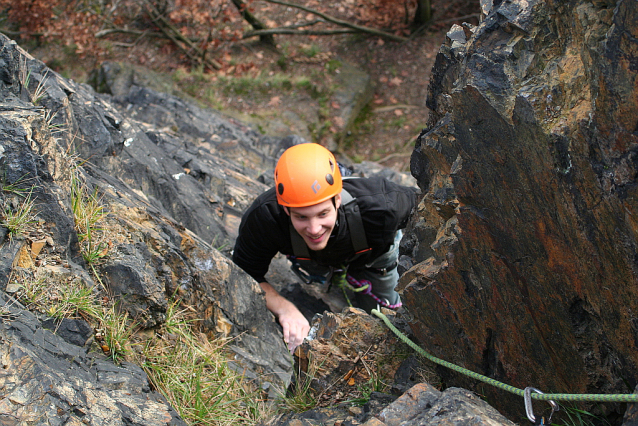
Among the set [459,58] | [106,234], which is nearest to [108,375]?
[106,234]

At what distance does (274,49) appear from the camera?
13.5 m

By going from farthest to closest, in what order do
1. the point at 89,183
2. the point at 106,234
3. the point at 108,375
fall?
the point at 89,183
the point at 106,234
the point at 108,375

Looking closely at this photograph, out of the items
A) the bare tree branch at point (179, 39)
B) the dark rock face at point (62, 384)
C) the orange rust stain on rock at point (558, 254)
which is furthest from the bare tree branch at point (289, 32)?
the orange rust stain on rock at point (558, 254)

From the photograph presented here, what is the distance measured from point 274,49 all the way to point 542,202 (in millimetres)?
12291

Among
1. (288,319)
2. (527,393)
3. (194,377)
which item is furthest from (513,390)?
(288,319)

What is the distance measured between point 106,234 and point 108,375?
1.07 metres

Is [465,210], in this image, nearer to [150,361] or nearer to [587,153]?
[587,153]

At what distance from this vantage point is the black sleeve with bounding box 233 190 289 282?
170 inches

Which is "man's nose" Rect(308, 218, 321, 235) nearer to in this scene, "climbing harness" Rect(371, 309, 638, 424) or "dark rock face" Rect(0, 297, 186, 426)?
"climbing harness" Rect(371, 309, 638, 424)

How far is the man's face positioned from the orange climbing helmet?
0.08m

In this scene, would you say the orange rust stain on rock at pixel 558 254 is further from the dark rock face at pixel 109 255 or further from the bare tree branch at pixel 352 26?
the bare tree branch at pixel 352 26

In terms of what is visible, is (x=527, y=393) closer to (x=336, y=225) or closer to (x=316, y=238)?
(x=316, y=238)

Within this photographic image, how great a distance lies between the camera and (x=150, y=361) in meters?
3.23

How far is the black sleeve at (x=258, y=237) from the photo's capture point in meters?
4.33
